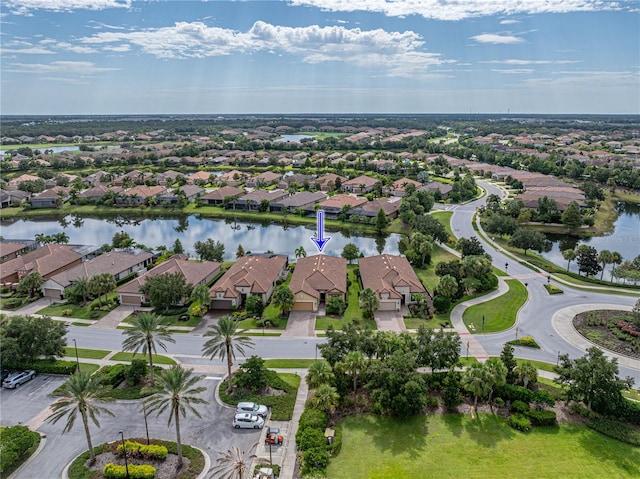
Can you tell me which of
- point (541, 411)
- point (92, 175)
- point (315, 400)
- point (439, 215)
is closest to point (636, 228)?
point (439, 215)

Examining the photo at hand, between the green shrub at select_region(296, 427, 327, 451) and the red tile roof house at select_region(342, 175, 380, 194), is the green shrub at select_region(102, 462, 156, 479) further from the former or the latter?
the red tile roof house at select_region(342, 175, 380, 194)

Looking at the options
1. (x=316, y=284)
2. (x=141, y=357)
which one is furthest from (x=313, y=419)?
(x=316, y=284)

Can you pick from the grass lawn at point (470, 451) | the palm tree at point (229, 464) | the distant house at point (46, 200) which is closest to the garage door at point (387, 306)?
the grass lawn at point (470, 451)

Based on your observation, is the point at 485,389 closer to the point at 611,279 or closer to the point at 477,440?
the point at 477,440

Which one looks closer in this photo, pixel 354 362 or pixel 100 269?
pixel 354 362

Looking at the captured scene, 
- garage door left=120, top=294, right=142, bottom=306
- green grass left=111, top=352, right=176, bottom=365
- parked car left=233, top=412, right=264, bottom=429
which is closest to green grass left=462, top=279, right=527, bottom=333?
parked car left=233, top=412, right=264, bottom=429

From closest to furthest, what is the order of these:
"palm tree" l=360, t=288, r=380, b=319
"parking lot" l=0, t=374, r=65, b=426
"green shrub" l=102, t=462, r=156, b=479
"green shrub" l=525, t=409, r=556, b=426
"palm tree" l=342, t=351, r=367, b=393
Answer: "green shrub" l=102, t=462, r=156, b=479 → "green shrub" l=525, t=409, r=556, b=426 → "parking lot" l=0, t=374, r=65, b=426 → "palm tree" l=342, t=351, r=367, b=393 → "palm tree" l=360, t=288, r=380, b=319

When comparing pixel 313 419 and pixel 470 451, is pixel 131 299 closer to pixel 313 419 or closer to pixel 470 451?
pixel 313 419
